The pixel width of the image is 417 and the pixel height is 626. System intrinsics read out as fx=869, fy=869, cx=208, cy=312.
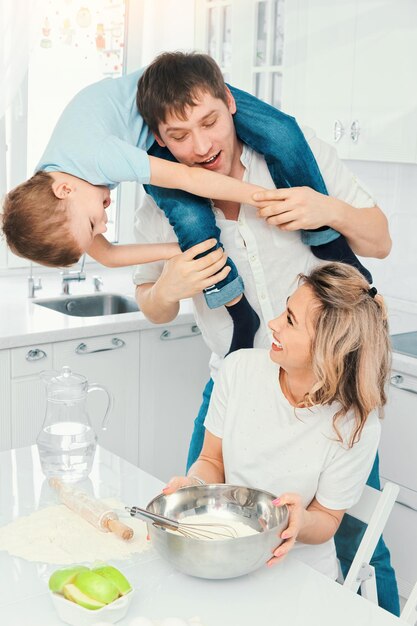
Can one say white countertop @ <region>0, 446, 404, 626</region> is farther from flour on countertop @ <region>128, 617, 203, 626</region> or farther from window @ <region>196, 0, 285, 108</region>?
window @ <region>196, 0, 285, 108</region>

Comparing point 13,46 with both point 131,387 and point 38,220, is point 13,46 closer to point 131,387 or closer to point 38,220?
point 131,387

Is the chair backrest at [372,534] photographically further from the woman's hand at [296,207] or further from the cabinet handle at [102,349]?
the cabinet handle at [102,349]

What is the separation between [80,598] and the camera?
124 cm

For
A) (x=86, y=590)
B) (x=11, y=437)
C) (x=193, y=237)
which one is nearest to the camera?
(x=86, y=590)

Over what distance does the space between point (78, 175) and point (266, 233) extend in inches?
18.6

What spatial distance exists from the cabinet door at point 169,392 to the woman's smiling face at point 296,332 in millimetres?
1459

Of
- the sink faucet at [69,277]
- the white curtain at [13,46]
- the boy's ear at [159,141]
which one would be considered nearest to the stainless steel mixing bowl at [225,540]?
the boy's ear at [159,141]

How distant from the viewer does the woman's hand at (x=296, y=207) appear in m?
1.78

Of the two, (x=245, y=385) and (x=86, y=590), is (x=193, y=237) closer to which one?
(x=245, y=385)

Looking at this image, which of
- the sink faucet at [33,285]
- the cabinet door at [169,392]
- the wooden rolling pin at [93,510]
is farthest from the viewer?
the sink faucet at [33,285]

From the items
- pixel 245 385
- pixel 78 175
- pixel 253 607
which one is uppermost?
pixel 78 175

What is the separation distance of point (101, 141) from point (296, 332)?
540 millimetres

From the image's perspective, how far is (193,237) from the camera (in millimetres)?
1886

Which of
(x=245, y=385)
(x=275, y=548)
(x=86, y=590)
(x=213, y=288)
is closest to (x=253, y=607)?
(x=275, y=548)
